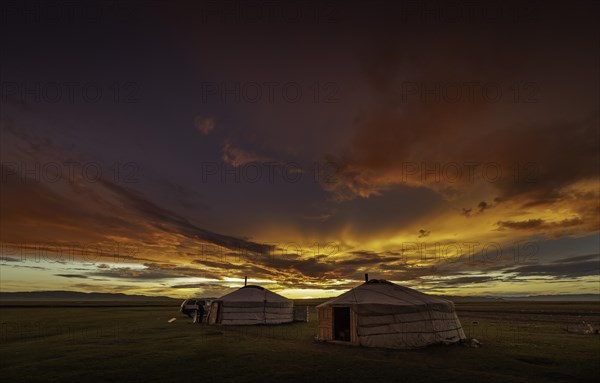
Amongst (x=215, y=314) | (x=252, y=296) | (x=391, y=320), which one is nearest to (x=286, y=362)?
(x=391, y=320)

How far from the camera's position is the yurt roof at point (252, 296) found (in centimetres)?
A: 2722

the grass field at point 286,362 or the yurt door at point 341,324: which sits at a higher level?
the yurt door at point 341,324

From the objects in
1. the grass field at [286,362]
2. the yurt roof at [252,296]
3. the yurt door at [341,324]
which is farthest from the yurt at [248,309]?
the grass field at [286,362]

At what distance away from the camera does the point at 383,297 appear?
1680cm

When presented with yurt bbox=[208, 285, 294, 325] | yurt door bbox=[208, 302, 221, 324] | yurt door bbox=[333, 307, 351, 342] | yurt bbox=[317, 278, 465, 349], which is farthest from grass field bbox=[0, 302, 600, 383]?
yurt door bbox=[208, 302, 221, 324]

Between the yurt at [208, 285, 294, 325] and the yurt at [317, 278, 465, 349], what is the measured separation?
1071cm

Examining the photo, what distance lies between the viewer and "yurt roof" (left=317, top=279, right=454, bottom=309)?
1623 centimetres

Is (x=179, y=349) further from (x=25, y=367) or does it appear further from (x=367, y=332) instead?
(x=367, y=332)

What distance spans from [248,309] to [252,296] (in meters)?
1.18

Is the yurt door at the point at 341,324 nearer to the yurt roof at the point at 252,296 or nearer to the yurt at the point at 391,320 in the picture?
the yurt at the point at 391,320

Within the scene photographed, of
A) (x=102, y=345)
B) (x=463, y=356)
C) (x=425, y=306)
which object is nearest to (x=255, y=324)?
(x=102, y=345)

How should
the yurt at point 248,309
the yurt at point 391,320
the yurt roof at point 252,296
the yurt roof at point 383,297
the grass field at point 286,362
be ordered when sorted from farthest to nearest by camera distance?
the yurt roof at point 252,296 < the yurt at point 248,309 < the yurt roof at point 383,297 < the yurt at point 391,320 < the grass field at point 286,362

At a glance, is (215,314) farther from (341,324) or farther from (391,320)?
(391,320)

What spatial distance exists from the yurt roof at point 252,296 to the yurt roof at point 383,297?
1139 cm
